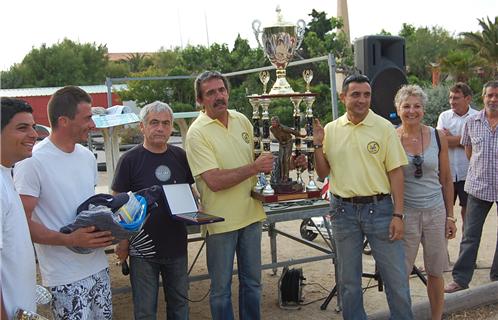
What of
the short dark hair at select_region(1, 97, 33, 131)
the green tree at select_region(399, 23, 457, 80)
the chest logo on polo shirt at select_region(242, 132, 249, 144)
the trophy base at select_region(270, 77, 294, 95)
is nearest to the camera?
the short dark hair at select_region(1, 97, 33, 131)

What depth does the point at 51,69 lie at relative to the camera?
1725 inches

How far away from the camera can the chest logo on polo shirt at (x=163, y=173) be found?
3122 millimetres

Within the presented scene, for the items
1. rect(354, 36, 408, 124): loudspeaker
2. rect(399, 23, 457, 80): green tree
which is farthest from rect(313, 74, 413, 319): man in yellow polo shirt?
rect(399, 23, 457, 80): green tree

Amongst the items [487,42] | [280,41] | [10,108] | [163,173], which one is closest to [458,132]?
[280,41]

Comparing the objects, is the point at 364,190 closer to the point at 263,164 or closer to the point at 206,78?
the point at 263,164

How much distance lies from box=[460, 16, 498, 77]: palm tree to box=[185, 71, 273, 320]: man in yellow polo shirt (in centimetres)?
2803

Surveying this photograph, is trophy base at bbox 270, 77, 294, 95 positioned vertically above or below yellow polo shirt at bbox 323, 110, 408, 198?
above

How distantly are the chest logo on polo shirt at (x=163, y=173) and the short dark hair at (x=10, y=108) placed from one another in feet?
3.40

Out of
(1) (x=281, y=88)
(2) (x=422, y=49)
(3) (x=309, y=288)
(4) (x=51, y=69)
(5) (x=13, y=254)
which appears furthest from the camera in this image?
A: (4) (x=51, y=69)

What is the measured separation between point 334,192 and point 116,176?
137 cm

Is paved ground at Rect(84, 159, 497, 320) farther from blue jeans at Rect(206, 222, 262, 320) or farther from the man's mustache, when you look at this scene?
the man's mustache

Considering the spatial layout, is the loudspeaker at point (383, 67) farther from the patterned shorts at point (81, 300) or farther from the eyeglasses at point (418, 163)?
the patterned shorts at point (81, 300)

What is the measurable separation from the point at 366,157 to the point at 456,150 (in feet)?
8.72

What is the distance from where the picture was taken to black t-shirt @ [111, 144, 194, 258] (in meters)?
3.09
